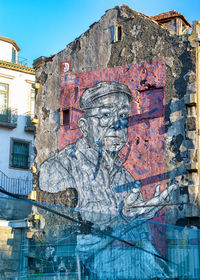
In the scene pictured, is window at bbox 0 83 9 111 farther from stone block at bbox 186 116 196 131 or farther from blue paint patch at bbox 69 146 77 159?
stone block at bbox 186 116 196 131

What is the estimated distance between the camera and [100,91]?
66.2ft

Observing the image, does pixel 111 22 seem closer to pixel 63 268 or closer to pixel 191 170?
pixel 191 170

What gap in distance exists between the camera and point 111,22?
67.6ft

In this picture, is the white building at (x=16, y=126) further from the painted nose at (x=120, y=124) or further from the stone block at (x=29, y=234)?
the painted nose at (x=120, y=124)

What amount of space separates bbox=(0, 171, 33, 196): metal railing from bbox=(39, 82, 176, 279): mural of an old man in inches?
290

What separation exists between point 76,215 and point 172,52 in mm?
6740

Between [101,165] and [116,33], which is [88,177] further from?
[116,33]

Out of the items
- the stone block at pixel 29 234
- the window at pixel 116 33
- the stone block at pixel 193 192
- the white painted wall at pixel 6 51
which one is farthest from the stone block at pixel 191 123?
the white painted wall at pixel 6 51

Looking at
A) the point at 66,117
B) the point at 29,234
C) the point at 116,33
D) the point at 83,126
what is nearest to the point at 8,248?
the point at 29,234

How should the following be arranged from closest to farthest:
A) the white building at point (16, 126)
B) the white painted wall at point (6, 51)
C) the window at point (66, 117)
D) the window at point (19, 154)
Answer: the window at point (66, 117)
the white building at point (16, 126)
the window at point (19, 154)
the white painted wall at point (6, 51)

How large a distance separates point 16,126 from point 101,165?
36.0 ft

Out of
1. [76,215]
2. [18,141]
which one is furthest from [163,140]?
[18,141]

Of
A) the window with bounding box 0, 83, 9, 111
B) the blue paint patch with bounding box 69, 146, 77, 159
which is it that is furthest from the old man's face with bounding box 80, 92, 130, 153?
the window with bounding box 0, 83, 9, 111

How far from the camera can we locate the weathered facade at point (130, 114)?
17938 millimetres
